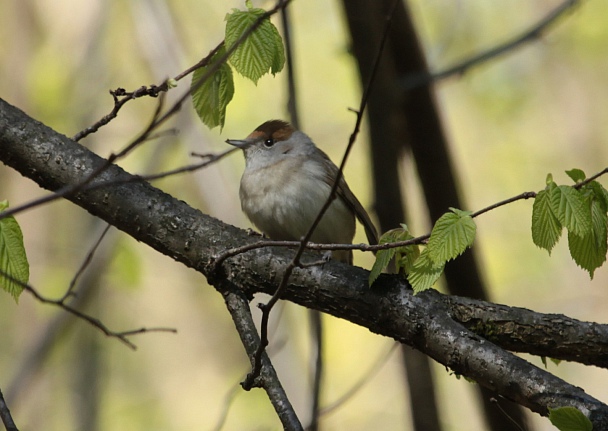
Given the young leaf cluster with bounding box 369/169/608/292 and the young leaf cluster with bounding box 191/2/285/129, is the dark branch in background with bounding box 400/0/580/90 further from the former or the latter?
the young leaf cluster with bounding box 369/169/608/292

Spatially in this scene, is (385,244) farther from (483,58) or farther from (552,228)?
(483,58)

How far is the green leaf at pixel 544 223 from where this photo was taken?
260 centimetres

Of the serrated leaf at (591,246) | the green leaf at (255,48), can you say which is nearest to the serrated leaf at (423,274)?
the serrated leaf at (591,246)

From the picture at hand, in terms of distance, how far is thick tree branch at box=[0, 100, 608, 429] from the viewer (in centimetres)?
288

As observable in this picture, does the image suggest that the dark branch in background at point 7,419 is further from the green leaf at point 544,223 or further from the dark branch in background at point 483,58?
the dark branch in background at point 483,58

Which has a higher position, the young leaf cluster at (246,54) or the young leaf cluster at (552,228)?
the young leaf cluster at (246,54)

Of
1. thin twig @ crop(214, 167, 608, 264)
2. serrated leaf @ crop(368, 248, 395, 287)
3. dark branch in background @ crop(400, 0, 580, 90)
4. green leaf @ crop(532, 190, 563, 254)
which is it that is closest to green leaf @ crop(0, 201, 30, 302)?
thin twig @ crop(214, 167, 608, 264)

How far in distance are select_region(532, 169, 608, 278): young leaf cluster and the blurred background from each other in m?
5.60

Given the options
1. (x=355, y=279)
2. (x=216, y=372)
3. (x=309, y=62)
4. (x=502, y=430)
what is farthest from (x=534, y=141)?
(x=355, y=279)

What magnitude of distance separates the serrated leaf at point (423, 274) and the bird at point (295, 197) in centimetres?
212

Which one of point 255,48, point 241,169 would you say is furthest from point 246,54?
point 241,169

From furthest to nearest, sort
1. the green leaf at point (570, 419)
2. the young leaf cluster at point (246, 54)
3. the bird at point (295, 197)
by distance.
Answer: the bird at point (295, 197), the young leaf cluster at point (246, 54), the green leaf at point (570, 419)

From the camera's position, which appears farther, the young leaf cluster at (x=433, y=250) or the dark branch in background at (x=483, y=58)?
the dark branch in background at (x=483, y=58)

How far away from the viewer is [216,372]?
12.1m
